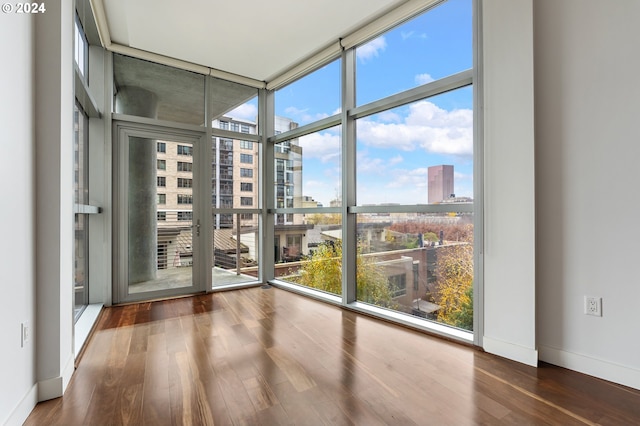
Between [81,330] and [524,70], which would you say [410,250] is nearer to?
[524,70]

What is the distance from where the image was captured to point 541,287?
2.18m

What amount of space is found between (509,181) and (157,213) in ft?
12.9

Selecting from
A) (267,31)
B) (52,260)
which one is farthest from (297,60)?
(52,260)

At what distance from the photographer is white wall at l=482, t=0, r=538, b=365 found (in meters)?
2.14

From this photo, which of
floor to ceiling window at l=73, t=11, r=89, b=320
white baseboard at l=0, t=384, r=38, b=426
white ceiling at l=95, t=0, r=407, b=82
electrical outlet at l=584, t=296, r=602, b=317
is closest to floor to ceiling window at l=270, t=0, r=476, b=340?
white ceiling at l=95, t=0, r=407, b=82

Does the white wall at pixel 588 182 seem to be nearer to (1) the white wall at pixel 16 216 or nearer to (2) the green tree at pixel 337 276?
(2) the green tree at pixel 337 276

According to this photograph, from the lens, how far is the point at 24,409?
159 centimetres

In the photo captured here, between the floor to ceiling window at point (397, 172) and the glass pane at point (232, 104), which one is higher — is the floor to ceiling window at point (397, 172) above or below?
below

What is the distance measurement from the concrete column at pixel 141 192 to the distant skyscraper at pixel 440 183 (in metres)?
3.39

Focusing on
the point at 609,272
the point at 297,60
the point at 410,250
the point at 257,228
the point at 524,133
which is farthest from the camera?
the point at 257,228

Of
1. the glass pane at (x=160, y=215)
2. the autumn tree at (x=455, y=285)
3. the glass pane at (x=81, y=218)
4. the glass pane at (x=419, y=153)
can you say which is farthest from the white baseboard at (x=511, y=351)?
the glass pane at (x=81, y=218)

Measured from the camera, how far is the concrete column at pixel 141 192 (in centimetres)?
379

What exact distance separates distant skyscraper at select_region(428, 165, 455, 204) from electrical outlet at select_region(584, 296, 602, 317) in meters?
1.17

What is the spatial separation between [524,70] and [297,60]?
8.90 feet
